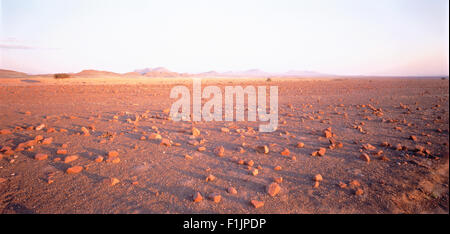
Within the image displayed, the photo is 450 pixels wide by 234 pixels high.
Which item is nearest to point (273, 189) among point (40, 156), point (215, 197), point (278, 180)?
point (278, 180)

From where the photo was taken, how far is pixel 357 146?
161 inches

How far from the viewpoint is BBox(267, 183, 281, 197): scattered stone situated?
2.49m

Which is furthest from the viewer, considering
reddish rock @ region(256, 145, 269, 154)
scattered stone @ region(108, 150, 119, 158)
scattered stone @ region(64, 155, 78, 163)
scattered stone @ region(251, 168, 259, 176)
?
reddish rock @ region(256, 145, 269, 154)

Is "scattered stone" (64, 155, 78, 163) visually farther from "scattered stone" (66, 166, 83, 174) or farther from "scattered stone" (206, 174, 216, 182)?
"scattered stone" (206, 174, 216, 182)

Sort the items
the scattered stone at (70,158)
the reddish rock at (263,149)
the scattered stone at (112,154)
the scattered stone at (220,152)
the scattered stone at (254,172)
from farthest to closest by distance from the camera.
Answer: the reddish rock at (263,149), the scattered stone at (220,152), the scattered stone at (112,154), the scattered stone at (70,158), the scattered stone at (254,172)

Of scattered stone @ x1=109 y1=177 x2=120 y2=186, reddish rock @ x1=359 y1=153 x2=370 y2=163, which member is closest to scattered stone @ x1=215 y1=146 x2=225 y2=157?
scattered stone @ x1=109 y1=177 x2=120 y2=186

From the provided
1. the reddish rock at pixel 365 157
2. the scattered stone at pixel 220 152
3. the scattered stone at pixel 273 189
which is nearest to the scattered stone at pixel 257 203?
the scattered stone at pixel 273 189

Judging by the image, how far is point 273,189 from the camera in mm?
2521

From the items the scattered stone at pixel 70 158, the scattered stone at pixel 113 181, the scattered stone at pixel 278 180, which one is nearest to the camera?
the scattered stone at pixel 113 181

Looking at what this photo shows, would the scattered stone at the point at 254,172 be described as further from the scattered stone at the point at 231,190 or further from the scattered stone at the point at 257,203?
the scattered stone at the point at 257,203

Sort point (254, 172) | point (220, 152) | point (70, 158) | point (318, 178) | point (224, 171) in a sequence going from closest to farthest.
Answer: point (318, 178), point (254, 172), point (224, 171), point (70, 158), point (220, 152)

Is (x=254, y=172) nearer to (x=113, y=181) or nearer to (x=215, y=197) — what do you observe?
(x=215, y=197)

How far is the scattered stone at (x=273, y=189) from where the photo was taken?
2486 mm
